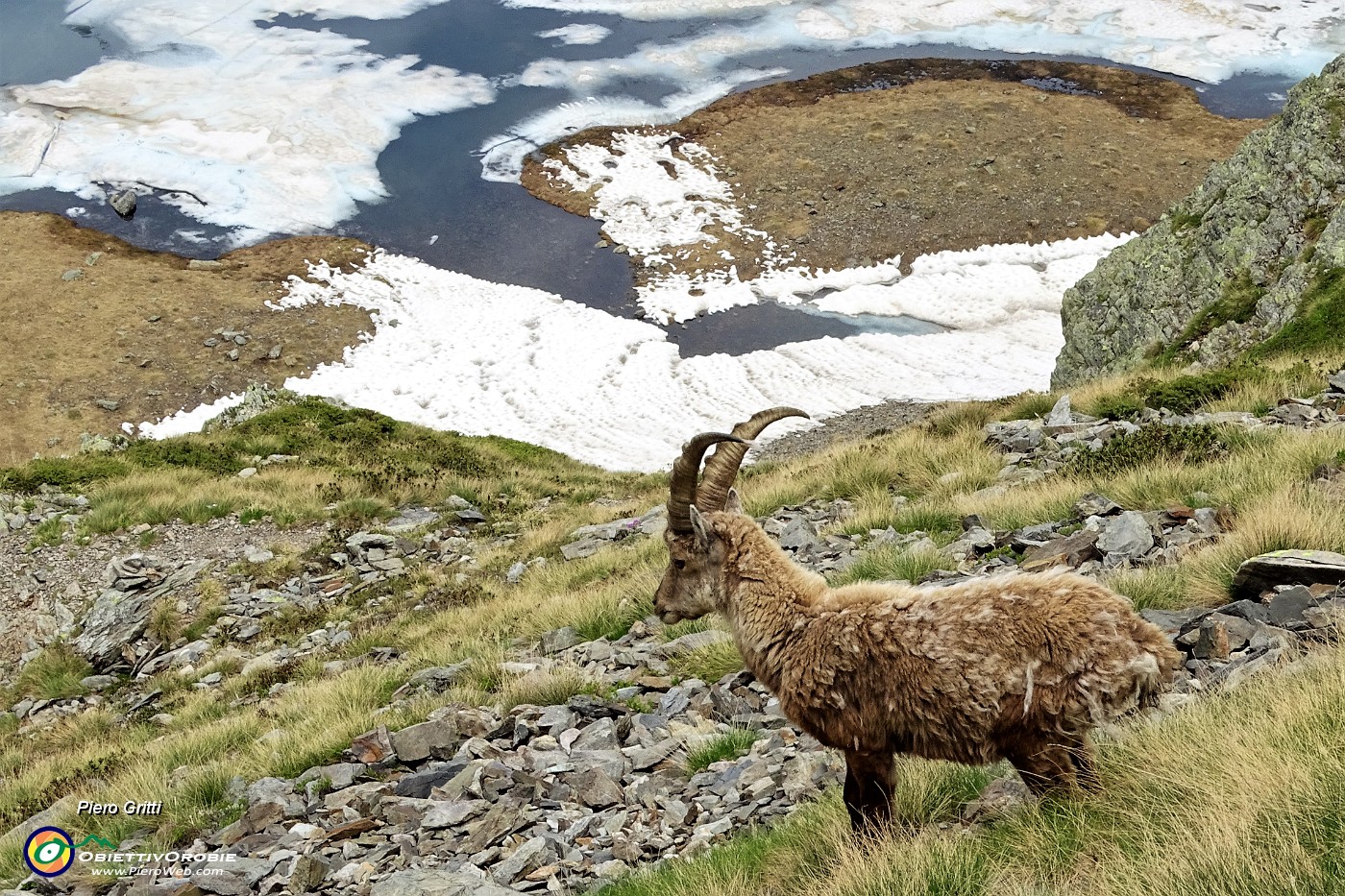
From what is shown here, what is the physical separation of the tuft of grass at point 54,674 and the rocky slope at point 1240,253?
18728mm

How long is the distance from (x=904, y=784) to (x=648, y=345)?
1215 inches

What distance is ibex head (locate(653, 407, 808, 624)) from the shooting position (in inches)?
247

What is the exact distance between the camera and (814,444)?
26.5 m

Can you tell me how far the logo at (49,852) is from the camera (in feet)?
25.4

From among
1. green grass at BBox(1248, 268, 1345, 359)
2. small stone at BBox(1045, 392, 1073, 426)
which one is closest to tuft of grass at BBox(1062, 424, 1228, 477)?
small stone at BBox(1045, 392, 1073, 426)

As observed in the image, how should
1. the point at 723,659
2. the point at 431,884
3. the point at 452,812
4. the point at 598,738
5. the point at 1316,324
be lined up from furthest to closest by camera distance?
the point at 1316,324 < the point at 723,659 < the point at 598,738 < the point at 452,812 < the point at 431,884

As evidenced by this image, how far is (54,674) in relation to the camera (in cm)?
1418

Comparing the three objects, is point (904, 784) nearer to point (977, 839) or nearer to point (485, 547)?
point (977, 839)

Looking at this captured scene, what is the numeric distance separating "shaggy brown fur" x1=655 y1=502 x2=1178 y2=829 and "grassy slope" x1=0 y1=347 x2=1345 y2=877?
12.9 inches

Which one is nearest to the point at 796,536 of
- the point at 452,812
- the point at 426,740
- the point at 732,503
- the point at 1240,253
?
the point at 426,740

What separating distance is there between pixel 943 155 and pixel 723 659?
43.0 metres

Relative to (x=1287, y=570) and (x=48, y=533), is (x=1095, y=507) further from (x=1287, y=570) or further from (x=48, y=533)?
(x=48, y=533)

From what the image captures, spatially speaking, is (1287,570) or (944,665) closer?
(944,665)

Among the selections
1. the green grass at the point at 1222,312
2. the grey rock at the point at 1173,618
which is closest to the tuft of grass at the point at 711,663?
the grey rock at the point at 1173,618
